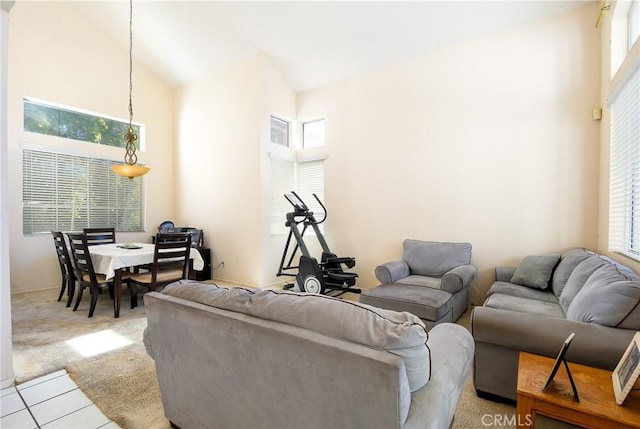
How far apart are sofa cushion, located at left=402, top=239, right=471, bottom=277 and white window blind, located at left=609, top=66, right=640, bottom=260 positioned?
4.25ft

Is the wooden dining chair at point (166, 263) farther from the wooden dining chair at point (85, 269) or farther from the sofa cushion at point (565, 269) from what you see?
the sofa cushion at point (565, 269)

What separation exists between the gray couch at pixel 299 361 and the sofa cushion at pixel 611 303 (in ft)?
2.65

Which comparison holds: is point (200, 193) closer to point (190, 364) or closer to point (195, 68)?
point (195, 68)

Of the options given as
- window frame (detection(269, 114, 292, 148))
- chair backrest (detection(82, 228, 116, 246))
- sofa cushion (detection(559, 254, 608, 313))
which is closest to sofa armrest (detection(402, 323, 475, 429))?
sofa cushion (detection(559, 254, 608, 313))

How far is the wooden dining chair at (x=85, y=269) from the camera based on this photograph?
338 centimetres

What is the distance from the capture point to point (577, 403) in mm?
1216

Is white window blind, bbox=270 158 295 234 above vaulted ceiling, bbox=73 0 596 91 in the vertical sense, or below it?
below

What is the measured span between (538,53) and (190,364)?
4.46m

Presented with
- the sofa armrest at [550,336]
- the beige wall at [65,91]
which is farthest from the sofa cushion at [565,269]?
the beige wall at [65,91]

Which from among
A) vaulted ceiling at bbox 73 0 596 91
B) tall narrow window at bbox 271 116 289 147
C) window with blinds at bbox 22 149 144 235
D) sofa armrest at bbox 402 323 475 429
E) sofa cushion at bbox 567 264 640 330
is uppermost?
vaulted ceiling at bbox 73 0 596 91

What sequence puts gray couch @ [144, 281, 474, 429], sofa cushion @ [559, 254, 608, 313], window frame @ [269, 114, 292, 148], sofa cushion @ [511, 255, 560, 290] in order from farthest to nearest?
1. window frame @ [269, 114, 292, 148]
2. sofa cushion @ [511, 255, 560, 290]
3. sofa cushion @ [559, 254, 608, 313]
4. gray couch @ [144, 281, 474, 429]

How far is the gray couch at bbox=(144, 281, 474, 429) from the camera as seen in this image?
90cm

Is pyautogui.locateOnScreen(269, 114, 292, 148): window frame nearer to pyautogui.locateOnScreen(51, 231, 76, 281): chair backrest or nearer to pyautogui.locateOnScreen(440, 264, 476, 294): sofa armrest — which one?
pyautogui.locateOnScreen(51, 231, 76, 281): chair backrest

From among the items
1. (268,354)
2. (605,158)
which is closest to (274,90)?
(605,158)
